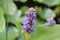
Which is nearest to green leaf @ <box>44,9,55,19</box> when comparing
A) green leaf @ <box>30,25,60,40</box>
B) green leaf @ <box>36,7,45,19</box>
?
green leaf @ <box>36,7,45,19</box>

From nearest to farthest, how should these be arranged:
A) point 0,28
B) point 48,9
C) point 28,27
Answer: point 28,27 < point 0,28 < point 48,9

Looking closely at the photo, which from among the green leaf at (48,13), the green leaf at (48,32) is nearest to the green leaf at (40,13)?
the green leaf at (48,13)

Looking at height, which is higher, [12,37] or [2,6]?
[2,6]

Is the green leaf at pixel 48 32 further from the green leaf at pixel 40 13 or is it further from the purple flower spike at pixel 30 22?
the green leaf at pixel 40 13

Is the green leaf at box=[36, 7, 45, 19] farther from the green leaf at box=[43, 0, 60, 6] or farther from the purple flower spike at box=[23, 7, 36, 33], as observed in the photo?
the purple flower spike at box=[23, 7, 36, 33]

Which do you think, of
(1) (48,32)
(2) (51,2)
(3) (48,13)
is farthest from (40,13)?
(1) (48,32)

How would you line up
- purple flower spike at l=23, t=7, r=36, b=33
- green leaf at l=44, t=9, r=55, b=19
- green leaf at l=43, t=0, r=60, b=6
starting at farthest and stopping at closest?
1. green leaf at l=43, t=0, r=60, b=6
2. green leaf at l=44, t=9, r=55, b=19
3. purple flower spike at l=23, t=7, r=36, b=33

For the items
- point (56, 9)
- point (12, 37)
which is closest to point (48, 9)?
point (56, 9)

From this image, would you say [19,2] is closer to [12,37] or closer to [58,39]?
[12,37]

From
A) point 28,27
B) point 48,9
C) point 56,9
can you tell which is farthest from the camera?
point 56,9

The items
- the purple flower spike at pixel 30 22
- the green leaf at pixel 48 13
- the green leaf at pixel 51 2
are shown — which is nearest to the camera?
the purple flower spike at pixel 30 22

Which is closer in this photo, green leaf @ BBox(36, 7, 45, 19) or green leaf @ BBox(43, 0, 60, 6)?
green leaf @ BBox(36, 7, 45, 19)
